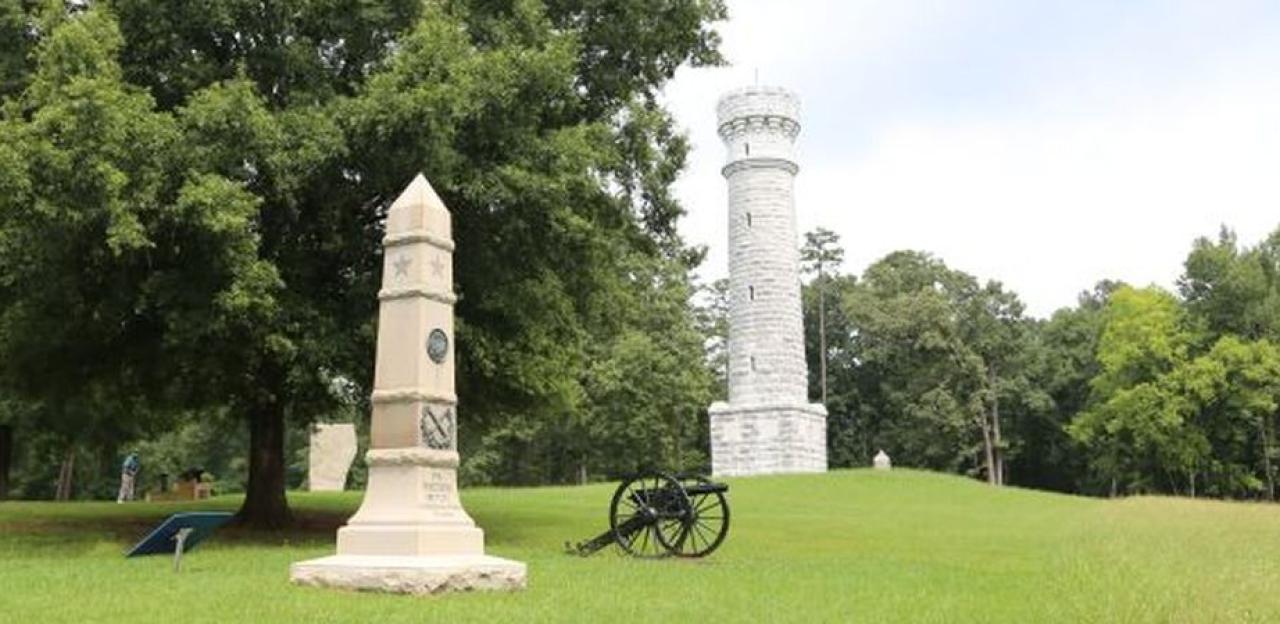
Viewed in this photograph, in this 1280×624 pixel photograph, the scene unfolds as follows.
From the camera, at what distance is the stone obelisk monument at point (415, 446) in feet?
33.8

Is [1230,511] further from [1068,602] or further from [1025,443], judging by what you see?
[1025,443]

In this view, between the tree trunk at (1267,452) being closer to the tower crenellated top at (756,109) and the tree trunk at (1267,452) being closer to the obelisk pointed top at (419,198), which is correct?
the tower crenellated top at (756,109)

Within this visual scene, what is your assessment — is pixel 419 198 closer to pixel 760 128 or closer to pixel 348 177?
pixel 348 177

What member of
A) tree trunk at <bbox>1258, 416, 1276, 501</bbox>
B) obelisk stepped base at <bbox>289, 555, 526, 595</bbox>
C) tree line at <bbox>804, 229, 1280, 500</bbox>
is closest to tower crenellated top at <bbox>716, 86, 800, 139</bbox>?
tree line at <bbox>804, 229, 1280, 500</bbox>

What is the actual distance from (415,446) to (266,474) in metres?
9.55

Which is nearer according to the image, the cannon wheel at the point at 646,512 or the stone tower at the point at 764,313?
the cannon wheel at the point at 646,512

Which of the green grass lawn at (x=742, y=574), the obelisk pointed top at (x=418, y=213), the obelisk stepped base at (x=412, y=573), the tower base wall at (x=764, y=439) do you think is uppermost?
the obelisk pointed top at (x=418, y=213)

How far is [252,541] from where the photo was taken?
1683 centimetres

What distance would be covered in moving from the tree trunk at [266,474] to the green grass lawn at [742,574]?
62 cm

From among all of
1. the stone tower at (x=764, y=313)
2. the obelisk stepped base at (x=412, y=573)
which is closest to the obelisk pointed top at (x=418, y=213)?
the obelisk stepped base at (x=412, y=573)

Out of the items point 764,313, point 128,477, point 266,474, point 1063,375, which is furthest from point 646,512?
point 1063,375

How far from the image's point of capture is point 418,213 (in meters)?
11.7

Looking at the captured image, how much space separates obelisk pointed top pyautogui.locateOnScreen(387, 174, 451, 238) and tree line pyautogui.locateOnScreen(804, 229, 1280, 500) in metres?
43.6

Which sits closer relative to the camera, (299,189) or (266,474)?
(299,189)
